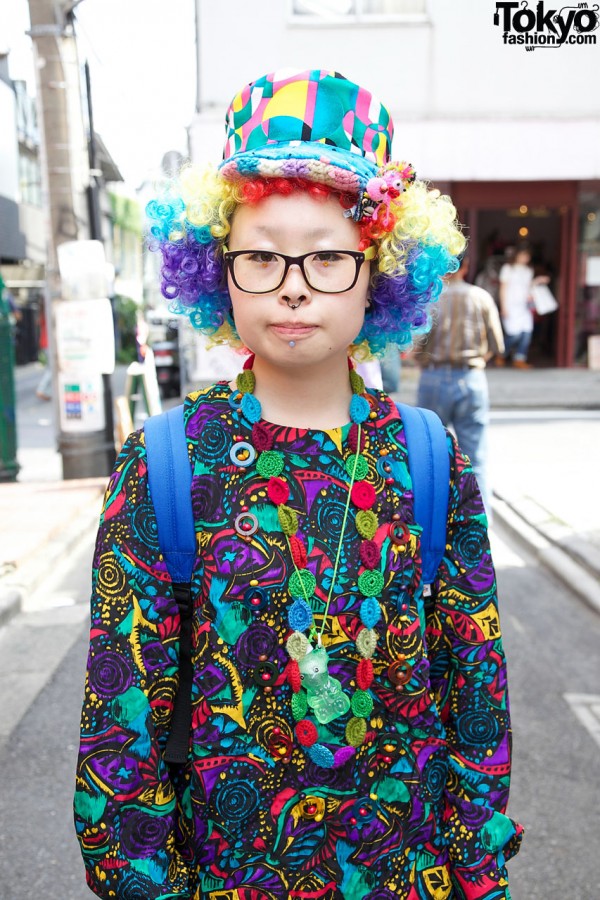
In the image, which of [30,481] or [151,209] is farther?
[30,481]

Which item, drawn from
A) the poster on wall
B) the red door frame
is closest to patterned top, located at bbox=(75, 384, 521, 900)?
the poster on wall

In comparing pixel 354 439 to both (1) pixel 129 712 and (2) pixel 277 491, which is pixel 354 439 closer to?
(2) pixel 277 491

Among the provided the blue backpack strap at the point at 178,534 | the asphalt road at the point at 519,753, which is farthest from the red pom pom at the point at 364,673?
the asphalt road at the point at 519,753

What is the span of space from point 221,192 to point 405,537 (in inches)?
24.2

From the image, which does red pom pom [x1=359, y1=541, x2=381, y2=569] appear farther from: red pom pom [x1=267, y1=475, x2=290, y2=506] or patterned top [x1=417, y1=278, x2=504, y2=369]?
patterned top [x1=417, y1=278, x2=504, y2=369]

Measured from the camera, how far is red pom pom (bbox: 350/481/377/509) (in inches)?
55.1

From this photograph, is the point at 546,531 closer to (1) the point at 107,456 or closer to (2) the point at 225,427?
(1) the point at 107,456

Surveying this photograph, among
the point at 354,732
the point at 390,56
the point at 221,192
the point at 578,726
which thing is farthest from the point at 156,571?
the point at 390,56

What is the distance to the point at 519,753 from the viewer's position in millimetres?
3496

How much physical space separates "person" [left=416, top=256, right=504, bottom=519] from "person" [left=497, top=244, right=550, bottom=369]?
8967mm

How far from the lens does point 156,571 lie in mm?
1352

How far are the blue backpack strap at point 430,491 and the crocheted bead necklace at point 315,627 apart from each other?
9cm

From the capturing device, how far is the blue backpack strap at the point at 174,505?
1.36 meters

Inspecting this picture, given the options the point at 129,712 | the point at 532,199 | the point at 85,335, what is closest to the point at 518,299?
the point at 532,199
